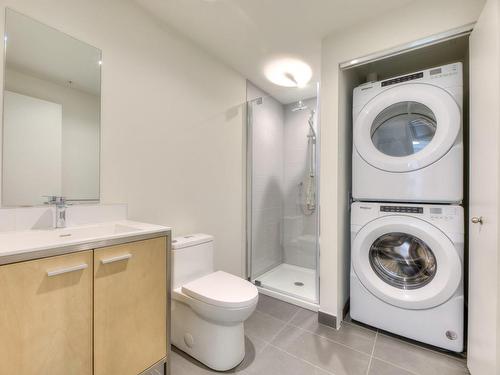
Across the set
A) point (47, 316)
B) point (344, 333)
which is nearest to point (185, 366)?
point (47, 316)

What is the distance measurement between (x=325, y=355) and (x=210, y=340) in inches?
29.0

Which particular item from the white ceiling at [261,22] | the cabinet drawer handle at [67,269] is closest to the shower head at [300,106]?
the white ceiling at [261,22]

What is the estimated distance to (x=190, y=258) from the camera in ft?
5.45

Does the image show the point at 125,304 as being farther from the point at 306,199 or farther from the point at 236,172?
the point at 306,199

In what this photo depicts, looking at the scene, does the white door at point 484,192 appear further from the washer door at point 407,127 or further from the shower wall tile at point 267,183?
the shower wall tile at point 267,183

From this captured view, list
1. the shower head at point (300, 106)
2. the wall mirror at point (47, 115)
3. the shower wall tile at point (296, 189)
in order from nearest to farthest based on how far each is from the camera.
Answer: the wall mirror at point (47, 115), the shower head at point (300, 106), the shower wall tile at point (296, 189)

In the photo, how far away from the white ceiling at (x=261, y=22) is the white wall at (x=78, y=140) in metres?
0.79

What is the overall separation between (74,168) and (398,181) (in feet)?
6.70

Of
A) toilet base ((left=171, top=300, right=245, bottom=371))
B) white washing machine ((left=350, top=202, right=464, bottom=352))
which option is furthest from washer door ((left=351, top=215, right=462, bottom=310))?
toilet base ((left=171, top=300, right=245, bottom=371))

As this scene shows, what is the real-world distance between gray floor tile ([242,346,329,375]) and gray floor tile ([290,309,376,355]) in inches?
14.3

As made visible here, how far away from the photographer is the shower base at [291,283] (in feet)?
7.46

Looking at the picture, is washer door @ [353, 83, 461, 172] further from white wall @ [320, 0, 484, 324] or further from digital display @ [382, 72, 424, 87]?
white wall @ [320, 0, 484, 324]

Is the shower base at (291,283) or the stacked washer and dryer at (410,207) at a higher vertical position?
the stacked washer and dryer at (410,207)

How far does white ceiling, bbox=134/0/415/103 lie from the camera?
62.1 inches
